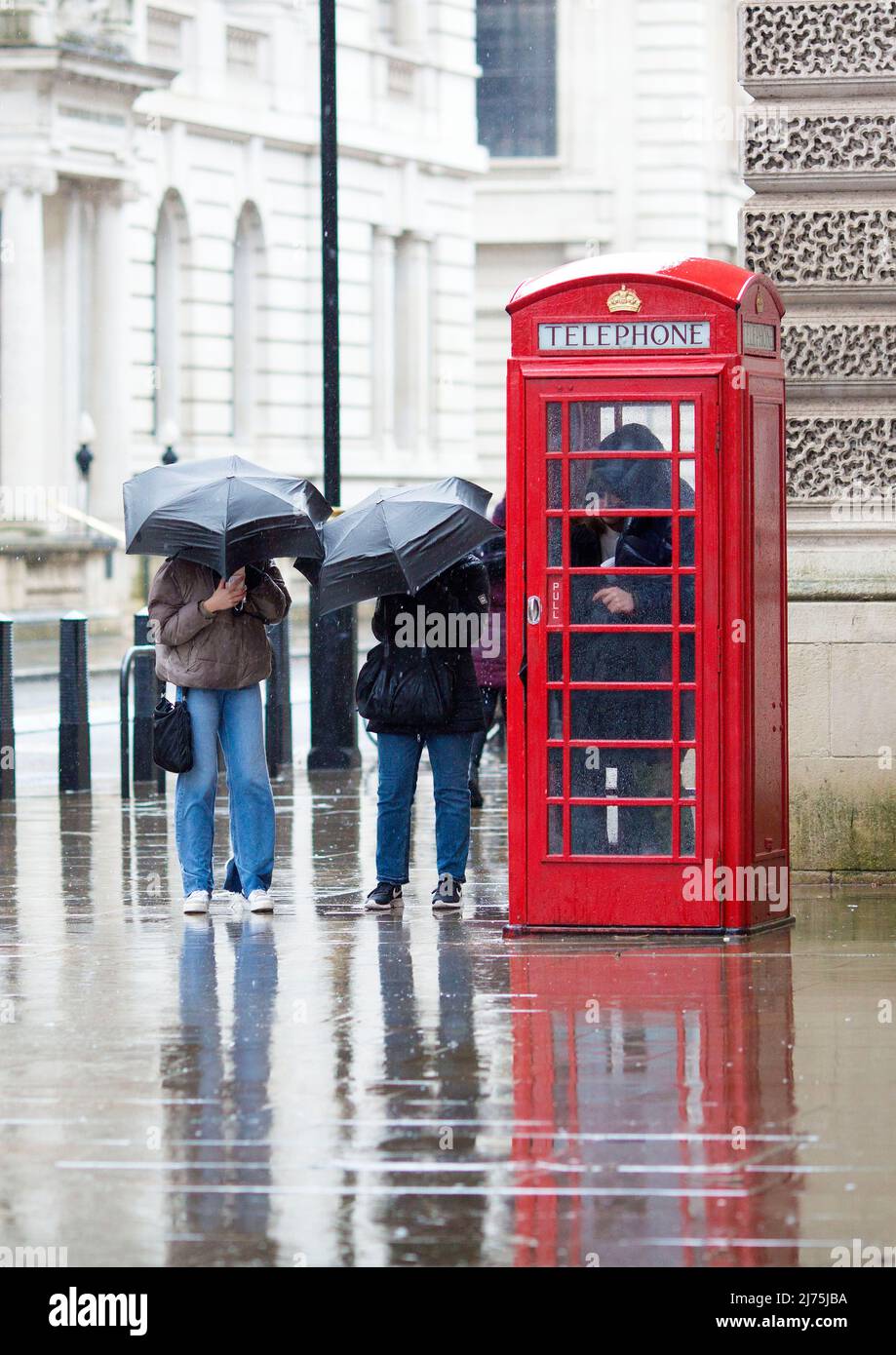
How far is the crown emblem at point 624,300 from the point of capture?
9.38 metres

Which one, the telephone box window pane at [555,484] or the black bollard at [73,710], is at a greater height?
the telephone box window pane at [555,484]

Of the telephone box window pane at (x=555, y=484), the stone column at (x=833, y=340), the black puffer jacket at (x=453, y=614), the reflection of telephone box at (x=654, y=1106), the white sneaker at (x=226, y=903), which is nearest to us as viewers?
the reflection of telephone box at (x=654, y=1106)

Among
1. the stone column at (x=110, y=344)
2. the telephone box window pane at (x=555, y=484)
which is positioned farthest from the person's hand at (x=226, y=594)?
the stone column at (x=110, y=344)

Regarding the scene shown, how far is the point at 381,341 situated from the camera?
131 ft

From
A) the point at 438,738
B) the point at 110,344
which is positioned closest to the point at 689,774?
the point at 438,738

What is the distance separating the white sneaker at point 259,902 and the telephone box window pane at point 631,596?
183 cm

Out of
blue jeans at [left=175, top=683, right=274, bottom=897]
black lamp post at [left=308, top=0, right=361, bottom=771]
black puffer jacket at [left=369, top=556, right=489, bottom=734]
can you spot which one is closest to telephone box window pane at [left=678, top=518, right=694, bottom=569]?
black puffer jacket at [left=369, top=556, right=489, bottom=734]

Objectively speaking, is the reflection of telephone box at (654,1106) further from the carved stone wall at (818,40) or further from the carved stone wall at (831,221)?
the carved stone wall at (818,40)

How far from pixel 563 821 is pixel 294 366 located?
27.9m

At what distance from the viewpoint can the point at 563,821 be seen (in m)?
9.60

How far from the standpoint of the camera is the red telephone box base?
9523mm

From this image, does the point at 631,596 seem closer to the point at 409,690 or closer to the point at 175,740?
the point at 409,690

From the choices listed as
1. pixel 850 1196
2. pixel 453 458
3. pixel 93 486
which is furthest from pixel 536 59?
pixel 850 1196

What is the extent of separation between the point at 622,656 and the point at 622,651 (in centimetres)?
2
